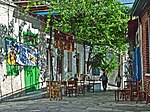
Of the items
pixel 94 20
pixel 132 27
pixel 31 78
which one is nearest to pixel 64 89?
pixel 31 78

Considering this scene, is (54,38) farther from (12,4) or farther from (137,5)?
(137,5)

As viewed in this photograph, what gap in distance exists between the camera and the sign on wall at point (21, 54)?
16.1 m

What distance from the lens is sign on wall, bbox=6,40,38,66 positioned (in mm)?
16109

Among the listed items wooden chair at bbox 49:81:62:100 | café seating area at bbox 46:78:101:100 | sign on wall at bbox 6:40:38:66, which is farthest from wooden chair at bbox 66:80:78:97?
sign on wall at bbox 6:40:38:66

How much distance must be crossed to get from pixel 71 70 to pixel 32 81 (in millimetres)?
8836

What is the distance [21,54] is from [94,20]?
5699 mm

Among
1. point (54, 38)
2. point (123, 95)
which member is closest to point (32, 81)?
point (54, 38)

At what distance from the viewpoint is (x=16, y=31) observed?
1691 centimetres

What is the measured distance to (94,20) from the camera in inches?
835

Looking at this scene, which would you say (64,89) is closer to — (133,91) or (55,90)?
(55,90)

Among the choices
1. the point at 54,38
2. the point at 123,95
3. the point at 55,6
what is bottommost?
the point at 123,95

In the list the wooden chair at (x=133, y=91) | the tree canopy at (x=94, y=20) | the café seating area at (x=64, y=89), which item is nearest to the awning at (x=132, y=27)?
the tree canopy at (x=94, y=20)

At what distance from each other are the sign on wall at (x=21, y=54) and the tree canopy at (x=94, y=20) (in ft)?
6.09

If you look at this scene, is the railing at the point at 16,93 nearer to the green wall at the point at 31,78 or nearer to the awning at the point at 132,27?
the green wall at the point at 31,78
